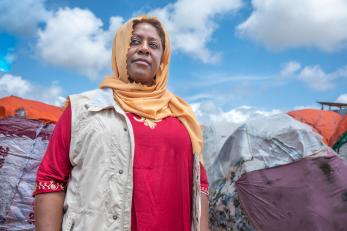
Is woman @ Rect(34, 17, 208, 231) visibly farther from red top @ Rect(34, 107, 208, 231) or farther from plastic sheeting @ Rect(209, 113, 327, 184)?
plastic sheeting @ Rect(209, 113, 327, 184)

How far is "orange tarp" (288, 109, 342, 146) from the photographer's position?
5.98 m

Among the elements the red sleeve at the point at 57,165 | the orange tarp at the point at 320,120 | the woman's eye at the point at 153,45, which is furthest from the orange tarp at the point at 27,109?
the orange tarp at the point at 320,120

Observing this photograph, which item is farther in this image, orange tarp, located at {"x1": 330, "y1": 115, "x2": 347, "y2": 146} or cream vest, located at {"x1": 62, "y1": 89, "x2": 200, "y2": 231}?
orange tarp, located at {"x1": 330, "y1": 115, "x2": 347, "y2": 146}

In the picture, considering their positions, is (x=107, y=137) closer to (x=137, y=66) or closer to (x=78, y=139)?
(x=78, y=139)

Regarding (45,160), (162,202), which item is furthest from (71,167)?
(162,202)

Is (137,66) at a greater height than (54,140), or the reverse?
(137,66)

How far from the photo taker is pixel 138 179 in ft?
5.48

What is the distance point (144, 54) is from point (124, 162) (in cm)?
56

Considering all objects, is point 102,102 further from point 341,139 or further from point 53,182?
point 341,139

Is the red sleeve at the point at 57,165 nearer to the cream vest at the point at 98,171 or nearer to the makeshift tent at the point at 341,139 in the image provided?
the cream vest at the point at 98,171

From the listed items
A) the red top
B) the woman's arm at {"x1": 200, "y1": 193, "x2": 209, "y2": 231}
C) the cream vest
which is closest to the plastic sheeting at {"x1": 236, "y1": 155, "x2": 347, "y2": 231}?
the woman's arm at {"x1": 200, "y1": 193, "x2": 209, "y2": 231}

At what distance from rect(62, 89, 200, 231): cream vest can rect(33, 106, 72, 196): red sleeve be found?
25 mm

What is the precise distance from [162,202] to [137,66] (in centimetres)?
65

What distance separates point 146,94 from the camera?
75.3 inches
